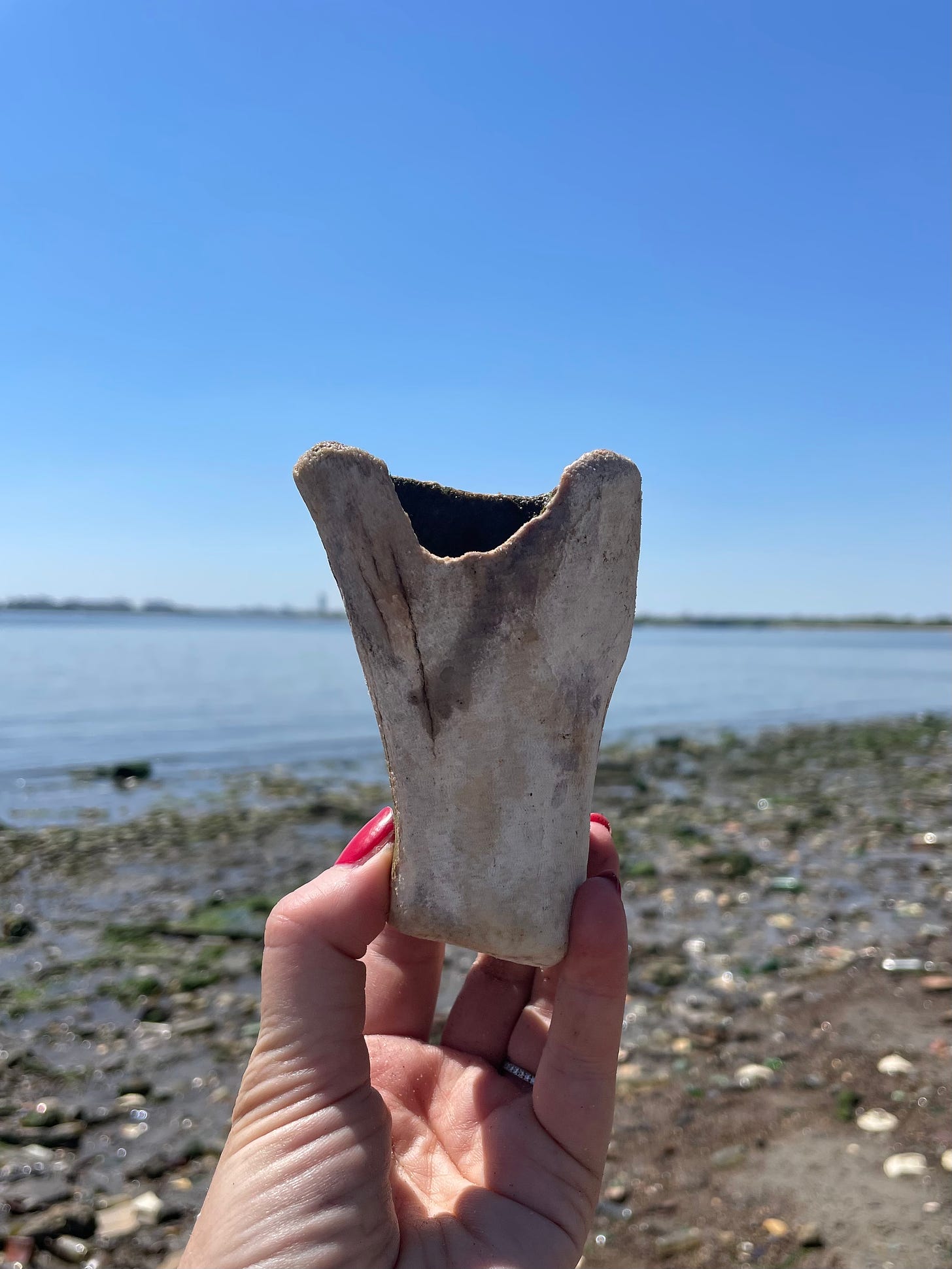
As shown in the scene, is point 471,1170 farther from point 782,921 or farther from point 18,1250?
point 782,921

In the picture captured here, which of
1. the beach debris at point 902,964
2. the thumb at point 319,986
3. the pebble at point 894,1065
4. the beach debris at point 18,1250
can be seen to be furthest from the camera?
the beach debris at point 902,964

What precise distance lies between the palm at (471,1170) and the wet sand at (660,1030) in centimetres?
159

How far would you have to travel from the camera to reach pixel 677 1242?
364 centimetres

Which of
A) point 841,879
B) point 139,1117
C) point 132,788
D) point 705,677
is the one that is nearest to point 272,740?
point 132,788

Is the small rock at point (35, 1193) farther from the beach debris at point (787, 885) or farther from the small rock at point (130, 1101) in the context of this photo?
the beach debris at point (787, 885)

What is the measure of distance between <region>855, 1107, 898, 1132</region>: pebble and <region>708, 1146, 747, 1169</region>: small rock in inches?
23.9

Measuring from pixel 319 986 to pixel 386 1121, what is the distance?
1.40 feet

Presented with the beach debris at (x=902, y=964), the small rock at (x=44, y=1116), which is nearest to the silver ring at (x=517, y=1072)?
the small rock at (x=44, y=1116)

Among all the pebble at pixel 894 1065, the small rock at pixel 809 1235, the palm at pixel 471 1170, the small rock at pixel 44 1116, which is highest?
the palm at pixel 471 1170

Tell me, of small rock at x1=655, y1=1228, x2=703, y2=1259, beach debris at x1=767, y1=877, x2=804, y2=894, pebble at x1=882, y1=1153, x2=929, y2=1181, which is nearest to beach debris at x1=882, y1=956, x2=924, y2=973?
beach debris at x1=767, y1=877, x2=804, y2=894

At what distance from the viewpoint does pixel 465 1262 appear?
84.1 inches

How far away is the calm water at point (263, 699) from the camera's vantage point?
16797 millimetres

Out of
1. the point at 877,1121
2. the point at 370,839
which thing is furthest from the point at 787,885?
the point at 370,839

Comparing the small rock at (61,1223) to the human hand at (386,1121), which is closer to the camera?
the human hand at (386,1121)
